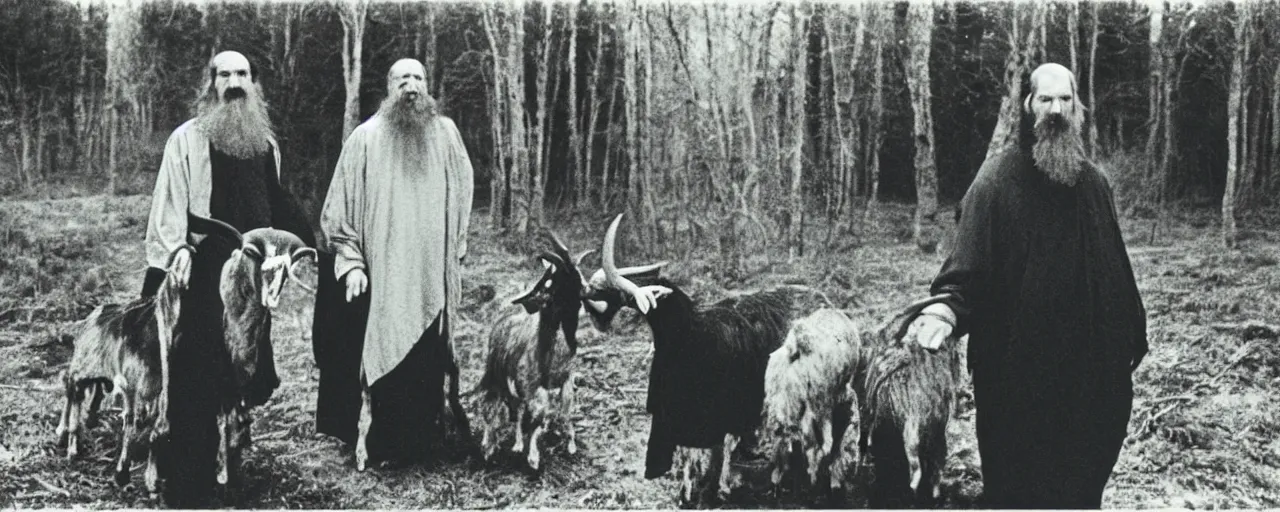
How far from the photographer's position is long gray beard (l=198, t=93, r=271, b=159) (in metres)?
5.32

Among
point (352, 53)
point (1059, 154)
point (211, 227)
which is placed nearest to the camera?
point (1059, 154)

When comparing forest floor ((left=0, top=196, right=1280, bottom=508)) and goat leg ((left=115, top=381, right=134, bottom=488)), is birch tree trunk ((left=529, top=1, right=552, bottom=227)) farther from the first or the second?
goat leg ((left=115, top=381, right=134, bottom=488))

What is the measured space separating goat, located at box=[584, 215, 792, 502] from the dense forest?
358mm

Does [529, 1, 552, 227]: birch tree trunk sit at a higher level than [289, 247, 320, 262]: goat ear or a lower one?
higher

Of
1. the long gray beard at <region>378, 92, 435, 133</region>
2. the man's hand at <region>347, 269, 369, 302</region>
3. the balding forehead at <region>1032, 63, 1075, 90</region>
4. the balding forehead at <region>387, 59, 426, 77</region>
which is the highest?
the balding forehead at <region>387, 59, 426, 77</region>

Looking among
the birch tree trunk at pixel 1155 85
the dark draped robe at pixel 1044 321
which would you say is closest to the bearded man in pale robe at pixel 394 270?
the dark draped robe at pixel 1044 321

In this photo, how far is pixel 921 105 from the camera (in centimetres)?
554

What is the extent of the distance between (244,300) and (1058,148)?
3.68 m

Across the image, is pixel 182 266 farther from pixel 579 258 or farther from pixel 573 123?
pixel 573 123

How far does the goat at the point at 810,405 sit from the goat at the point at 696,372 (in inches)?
3.0

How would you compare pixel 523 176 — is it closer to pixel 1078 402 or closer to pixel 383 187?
pixel 383 187

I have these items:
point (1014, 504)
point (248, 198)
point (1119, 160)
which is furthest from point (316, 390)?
point (1119, 160)

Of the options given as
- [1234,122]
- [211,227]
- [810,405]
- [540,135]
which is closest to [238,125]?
[211,227]

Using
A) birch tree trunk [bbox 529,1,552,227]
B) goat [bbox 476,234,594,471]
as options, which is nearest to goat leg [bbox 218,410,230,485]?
goat [bbox 476,234,594,471]
